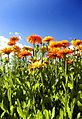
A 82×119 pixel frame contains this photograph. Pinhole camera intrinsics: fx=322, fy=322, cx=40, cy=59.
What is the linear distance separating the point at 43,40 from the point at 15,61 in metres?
0.81

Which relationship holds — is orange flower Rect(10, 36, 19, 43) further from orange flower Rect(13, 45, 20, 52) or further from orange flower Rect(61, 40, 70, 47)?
orange flower Rect(61, 40, 70, 47)

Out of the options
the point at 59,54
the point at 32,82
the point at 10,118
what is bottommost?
the point at 10,118

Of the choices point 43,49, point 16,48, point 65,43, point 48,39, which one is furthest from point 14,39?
point 65,43

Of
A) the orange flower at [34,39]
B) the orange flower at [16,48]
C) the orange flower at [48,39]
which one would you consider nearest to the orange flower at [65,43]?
the orange flower at [48,39]

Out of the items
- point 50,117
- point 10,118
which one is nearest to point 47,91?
point 10,118

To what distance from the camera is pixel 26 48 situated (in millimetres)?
5457

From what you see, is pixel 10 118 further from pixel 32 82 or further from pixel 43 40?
pixel 43 40

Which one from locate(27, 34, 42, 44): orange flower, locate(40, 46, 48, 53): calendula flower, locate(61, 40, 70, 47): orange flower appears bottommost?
locate(40, 46, 48, 53): calendula flower

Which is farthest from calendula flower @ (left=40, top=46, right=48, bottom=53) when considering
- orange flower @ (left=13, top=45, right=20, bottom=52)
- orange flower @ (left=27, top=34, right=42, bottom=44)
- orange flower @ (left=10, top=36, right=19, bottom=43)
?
orange flower @ (left=10, top=36, right=19, bottom=43)

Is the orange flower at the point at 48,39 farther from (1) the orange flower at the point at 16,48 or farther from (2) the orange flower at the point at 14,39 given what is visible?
(2) the orange flower at the point at 14,39

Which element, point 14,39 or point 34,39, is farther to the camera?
point 14,39

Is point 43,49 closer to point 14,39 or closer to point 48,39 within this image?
point 48,39

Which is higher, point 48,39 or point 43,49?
point 48,39

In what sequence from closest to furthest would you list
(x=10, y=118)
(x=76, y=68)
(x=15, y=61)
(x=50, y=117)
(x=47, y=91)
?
(x=50, y=117)
(x=10, y=118)
(x=47, y=91)
(x=76, y=68)
(x=15, y=61)
